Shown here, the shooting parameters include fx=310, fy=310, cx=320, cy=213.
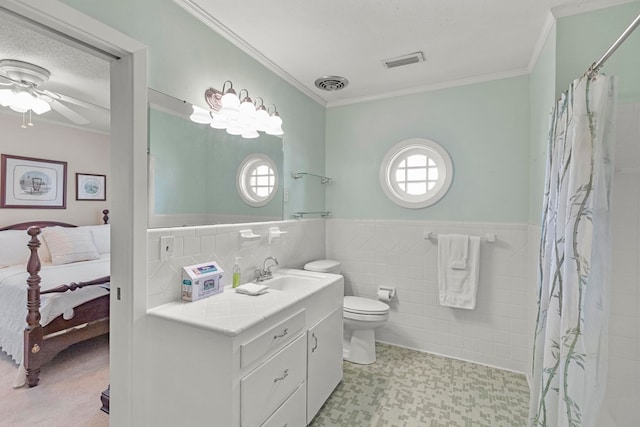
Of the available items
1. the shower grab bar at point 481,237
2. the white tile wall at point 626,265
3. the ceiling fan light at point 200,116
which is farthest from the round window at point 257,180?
the white tile wall at point 626,265

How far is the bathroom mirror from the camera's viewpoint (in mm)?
1600

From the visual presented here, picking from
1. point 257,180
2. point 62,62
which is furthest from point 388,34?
point 62,62

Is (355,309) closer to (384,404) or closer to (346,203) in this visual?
(384,404)

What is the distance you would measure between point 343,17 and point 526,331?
267 cm

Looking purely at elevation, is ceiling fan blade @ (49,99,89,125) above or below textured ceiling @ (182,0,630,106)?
below

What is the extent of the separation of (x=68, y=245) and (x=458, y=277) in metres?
4.18

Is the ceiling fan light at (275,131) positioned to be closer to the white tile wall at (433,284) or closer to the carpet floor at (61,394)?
the white tile wall at (433,284)

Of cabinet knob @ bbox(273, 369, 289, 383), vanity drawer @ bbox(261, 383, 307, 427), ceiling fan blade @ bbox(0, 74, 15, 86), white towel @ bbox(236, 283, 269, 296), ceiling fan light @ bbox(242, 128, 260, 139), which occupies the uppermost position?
ceiling fan blade @ bbox(0, 74, 15, 86)

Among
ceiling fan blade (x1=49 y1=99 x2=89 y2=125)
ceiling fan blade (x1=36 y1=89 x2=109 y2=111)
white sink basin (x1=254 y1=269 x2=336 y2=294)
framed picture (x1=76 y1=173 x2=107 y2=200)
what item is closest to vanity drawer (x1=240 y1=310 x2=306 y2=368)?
white sink basin (x1=254 y1=269 x2=336 y2=294)

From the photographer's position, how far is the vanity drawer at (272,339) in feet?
4.35

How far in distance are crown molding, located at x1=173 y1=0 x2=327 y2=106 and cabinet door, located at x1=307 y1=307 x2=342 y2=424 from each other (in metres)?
1.90

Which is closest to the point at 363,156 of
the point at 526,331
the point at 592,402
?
the point at 526,331

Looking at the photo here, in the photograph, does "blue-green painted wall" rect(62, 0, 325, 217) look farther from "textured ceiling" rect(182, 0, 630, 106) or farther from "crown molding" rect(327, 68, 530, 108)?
"crown molding" rect(327, 68, 530, 108)

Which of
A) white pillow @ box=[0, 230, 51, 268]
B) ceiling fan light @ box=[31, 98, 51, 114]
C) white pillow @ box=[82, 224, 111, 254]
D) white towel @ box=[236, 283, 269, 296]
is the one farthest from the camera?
white pillow @ box=[82, 224, 111, 254]
